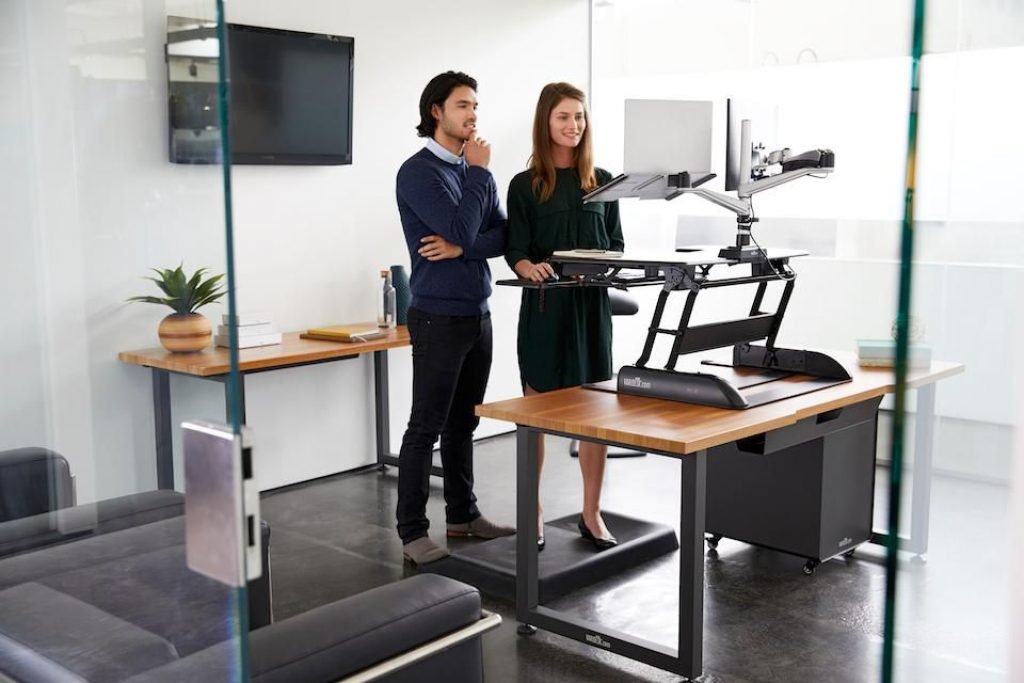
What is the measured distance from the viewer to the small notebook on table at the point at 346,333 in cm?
468

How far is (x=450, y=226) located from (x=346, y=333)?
1158 millimetres

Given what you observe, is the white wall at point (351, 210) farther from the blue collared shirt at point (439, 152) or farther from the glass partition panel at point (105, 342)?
the glass partition panel at point (105, 342)

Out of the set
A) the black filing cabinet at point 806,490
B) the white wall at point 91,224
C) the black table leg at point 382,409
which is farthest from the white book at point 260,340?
the white wall at point 91,224

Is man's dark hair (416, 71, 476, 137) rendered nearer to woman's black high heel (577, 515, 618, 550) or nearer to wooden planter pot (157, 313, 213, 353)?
woman's black high heel (577, 515, 618, 550)

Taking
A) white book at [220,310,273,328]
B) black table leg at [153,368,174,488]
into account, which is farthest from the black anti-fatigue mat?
black table leg at [153,368,174,488]

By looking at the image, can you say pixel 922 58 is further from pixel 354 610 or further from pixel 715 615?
pixel 715 615

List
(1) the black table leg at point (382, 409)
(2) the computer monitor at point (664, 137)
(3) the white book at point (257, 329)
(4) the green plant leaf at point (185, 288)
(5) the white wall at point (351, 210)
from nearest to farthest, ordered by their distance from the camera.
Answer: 1. (4) the green plant leaf at point (185, 288)
2. (2) the computer monitor at point (664, 137)
3. (3) the white book at point (257, 329)
4. (5) the white wall at point (351, 210)
5. (1) the black table leg at point (382, 409)

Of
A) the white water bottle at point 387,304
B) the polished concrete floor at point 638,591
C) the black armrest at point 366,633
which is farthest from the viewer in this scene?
the white water bottle at point 387,304

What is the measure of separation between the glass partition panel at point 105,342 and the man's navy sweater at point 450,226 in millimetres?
2211

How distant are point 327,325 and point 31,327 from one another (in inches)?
144

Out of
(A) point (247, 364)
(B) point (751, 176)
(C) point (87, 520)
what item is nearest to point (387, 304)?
(A) point (247, 364)

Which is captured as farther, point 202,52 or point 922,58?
point 922,58

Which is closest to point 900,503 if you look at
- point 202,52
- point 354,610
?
point 202,52

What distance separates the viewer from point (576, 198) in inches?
148
